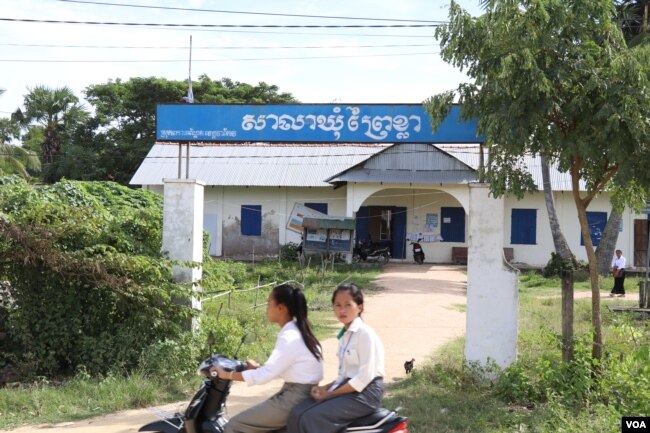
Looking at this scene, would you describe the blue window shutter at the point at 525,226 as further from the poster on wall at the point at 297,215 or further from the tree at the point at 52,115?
the tree at the point at 52,115

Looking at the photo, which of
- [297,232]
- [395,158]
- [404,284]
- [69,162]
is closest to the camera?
[404,284]

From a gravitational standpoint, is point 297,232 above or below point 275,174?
below

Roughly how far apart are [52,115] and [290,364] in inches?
1446

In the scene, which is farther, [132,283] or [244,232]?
[244,232]

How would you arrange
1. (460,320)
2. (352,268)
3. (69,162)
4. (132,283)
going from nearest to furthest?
(132,283)
(460,320)
(352,268)
(69,162)

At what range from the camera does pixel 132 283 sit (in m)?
8.59

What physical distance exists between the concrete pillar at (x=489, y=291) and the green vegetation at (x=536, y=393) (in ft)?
0.76

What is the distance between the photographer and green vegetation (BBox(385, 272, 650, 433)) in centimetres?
605

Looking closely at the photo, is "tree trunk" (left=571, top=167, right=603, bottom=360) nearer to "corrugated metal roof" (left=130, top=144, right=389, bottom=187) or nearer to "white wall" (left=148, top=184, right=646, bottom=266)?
"white wall" (left=148, top=184, right=646, bottom=266)

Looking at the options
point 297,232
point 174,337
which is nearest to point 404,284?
point 297,232

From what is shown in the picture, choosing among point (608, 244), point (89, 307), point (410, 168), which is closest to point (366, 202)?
point (410, 168)

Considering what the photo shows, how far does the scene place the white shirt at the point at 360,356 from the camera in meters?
4.32

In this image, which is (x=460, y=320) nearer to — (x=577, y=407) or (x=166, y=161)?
(x=577, y=407)

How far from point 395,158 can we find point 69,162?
18904mm
